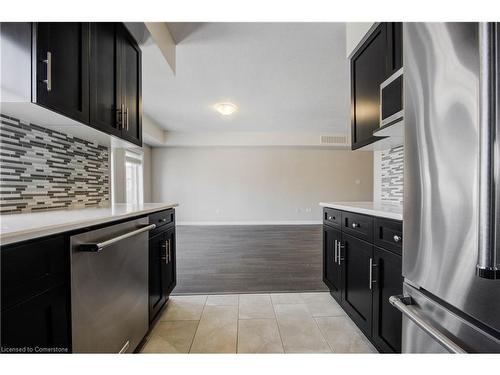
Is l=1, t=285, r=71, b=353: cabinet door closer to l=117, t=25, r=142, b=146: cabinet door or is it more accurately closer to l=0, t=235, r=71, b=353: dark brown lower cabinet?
l=0, t=235, r=71, b=353: dark brown lower cabinet

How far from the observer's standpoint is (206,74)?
10.00 ft

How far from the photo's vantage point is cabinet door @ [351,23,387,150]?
5.22ft

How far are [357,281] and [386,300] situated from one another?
35 cm

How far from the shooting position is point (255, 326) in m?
1.72

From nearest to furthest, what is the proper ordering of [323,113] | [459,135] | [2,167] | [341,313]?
[459,135] → [2,167] → [341,313] → [323,113]

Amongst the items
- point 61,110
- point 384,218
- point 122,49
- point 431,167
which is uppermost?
point 122,49

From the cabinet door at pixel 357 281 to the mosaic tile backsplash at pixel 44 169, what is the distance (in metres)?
2.17

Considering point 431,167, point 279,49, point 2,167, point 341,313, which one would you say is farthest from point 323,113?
point 2,167

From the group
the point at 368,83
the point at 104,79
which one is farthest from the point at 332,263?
the point at 104,79

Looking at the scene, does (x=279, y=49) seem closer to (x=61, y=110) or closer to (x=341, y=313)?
(x=61, y=110)

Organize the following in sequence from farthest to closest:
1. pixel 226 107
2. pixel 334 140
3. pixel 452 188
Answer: pixel 334 140 → pixel 226 107 → pixel 452 188

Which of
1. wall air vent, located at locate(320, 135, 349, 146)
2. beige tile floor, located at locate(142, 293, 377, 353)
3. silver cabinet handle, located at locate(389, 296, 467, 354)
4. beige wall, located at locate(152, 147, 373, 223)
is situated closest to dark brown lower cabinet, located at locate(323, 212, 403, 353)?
beige tile floor, located at locate(142, 293, 377, 353)

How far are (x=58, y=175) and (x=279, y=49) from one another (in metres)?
2.39

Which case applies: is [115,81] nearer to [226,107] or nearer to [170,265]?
[170,265]
